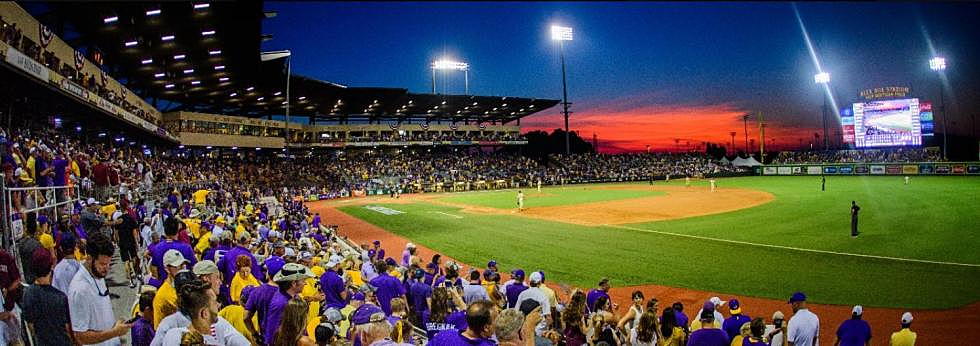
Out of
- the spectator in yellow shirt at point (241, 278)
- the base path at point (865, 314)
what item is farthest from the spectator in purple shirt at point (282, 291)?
the base path at point (865, 314)

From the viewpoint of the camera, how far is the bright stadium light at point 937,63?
57931 millimetres

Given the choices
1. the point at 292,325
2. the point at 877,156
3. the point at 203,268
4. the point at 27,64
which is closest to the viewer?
the point at 292,325

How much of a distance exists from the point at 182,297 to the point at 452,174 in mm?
57321

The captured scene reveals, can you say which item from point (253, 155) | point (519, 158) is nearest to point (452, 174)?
point (519, 158)

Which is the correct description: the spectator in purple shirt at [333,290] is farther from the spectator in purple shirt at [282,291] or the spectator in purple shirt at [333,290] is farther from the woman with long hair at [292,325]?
the woman with long hair at [292,325]

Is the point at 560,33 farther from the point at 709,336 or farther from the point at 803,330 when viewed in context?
the point at 709,336

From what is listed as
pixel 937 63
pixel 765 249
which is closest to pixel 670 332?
pixel 765 249

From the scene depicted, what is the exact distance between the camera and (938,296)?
1097cm

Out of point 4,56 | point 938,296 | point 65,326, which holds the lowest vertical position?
point 938,296

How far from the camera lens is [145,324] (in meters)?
4.45

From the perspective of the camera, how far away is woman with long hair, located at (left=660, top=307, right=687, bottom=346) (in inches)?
241

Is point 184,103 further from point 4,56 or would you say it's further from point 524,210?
point 4,56

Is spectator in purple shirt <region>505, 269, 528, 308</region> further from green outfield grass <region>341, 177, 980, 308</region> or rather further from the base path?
green outfield grass <region>341, 177, 980, 308</region>

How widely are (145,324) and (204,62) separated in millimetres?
30102
